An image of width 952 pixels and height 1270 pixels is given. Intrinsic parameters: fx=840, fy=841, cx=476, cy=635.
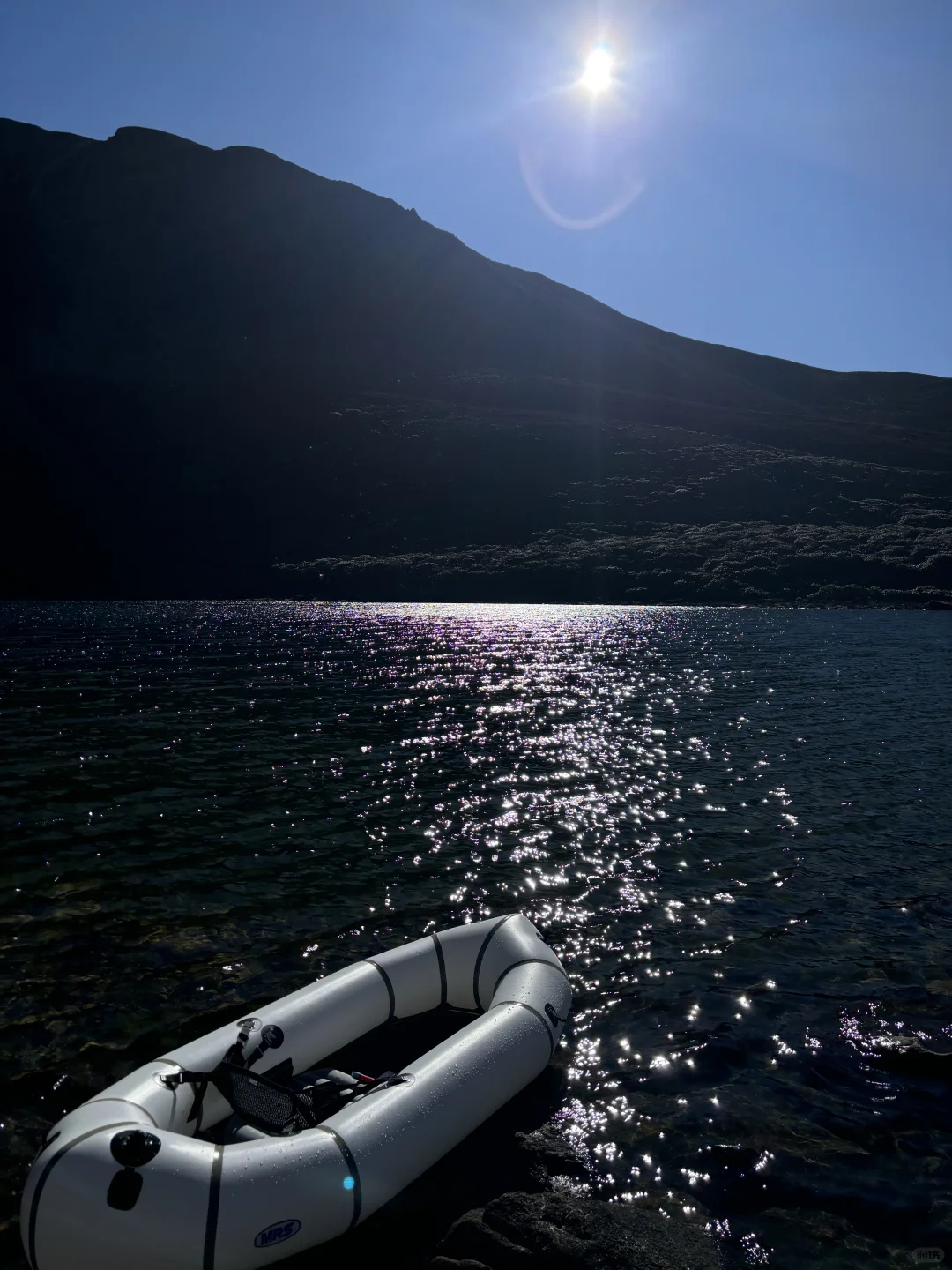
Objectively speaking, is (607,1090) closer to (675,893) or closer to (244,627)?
(675,893)

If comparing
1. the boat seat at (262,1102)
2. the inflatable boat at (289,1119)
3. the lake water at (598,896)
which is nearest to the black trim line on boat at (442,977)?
the inflatable boat at (289,1119)

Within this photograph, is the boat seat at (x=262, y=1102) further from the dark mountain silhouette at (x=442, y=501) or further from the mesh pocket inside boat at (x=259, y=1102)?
the dark mountain silhouette at (x=442, y=501)

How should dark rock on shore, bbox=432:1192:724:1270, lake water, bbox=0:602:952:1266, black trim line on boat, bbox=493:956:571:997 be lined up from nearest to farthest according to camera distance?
1. dark rock on shore, bbox=432:1192:724:1270
2. lake water, bbox=0:602:952:1266
3. black trim line on boat, bbox=493:956:571:997

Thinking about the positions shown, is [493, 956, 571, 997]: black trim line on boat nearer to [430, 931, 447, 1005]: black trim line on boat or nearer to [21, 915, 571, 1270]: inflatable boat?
[21, 915, 571, 1270]: inflatable boat

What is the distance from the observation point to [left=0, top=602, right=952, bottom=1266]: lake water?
842 centimetres

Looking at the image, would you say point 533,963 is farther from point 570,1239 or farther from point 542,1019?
point 570,1239

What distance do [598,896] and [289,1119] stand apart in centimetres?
779

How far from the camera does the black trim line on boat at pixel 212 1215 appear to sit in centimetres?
625

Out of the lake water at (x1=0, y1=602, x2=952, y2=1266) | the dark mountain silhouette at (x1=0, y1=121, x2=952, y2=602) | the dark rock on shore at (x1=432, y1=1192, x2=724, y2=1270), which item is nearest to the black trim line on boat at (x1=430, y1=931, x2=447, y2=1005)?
the lake water at (x1=0, y1=602, x2=952, y2=1266)

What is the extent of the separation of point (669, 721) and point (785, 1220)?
80.9ft

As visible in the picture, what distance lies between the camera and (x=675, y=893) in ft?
47.9

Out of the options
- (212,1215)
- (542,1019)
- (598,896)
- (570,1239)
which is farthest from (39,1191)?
(598,896)

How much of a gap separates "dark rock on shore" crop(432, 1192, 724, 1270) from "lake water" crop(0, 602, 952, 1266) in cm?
33

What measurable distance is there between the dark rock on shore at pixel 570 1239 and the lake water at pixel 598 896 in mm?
326
